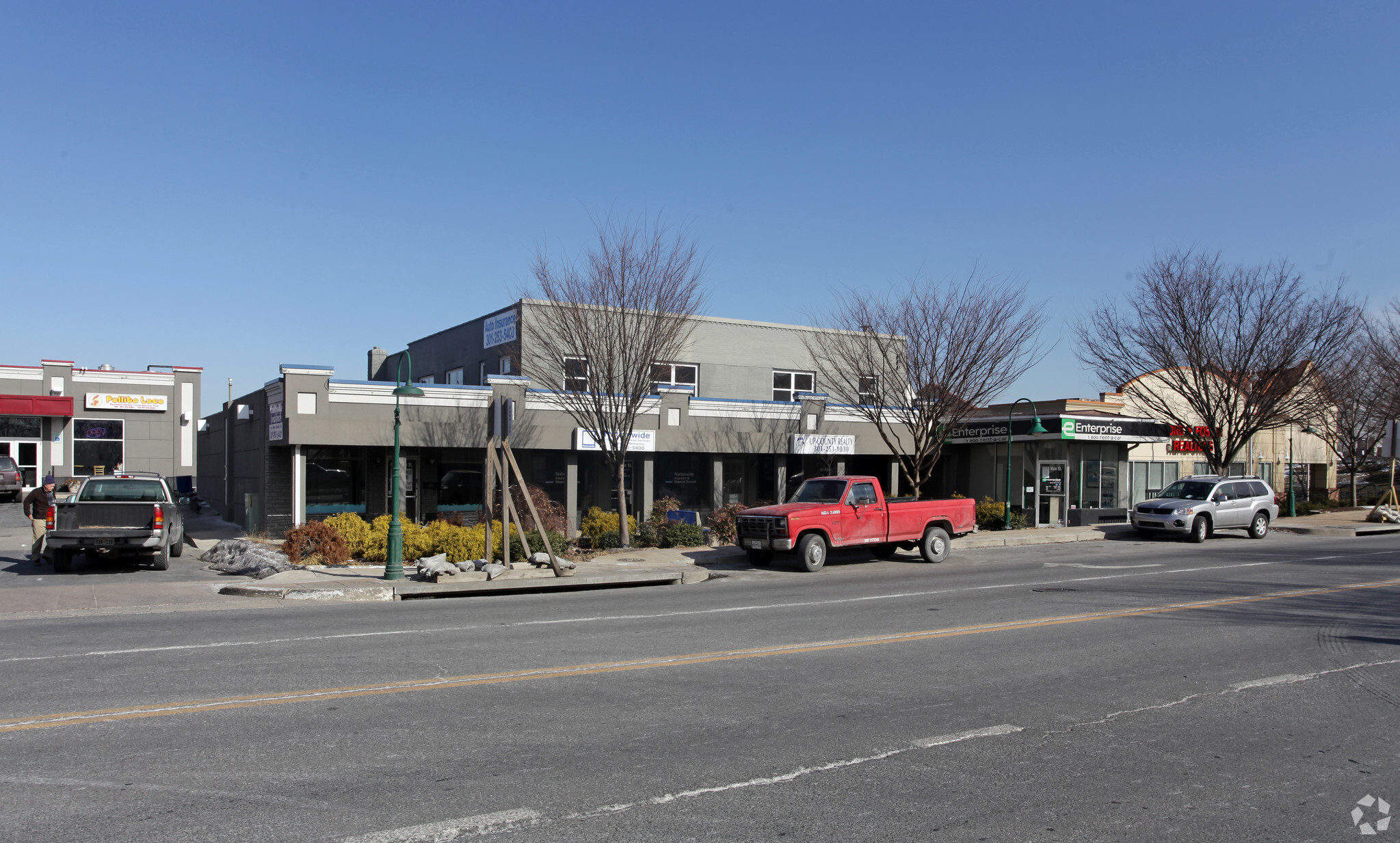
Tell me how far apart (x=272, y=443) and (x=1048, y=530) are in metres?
21.5

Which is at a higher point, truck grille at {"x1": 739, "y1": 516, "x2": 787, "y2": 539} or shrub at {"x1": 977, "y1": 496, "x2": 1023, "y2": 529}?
truck grille at {"x1": 739, "y1": 516, "x2": 787, "y2": 539}

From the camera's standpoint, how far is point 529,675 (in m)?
8.69

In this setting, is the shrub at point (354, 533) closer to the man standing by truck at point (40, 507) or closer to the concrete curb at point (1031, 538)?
the man standing by truck at point (40, 507)

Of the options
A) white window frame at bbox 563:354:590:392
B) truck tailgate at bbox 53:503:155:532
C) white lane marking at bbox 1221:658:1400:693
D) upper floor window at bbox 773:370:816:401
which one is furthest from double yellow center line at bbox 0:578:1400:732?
upper floor window at bbox 773:370:816:401

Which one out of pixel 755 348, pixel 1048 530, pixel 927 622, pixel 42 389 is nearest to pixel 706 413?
pixel 755 348

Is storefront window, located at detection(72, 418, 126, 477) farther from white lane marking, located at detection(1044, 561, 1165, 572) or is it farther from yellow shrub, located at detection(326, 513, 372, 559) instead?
white lane marking, located at detection(1044, 561, 1165, 572)

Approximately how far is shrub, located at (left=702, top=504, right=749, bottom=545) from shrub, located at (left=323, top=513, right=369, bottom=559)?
8357mm

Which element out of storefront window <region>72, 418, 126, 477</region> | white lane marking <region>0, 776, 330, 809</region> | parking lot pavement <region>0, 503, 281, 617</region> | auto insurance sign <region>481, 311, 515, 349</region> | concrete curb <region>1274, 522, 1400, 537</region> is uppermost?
auto insurance sign <region>481, 311, 515, 349</region>

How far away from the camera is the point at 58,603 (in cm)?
1385

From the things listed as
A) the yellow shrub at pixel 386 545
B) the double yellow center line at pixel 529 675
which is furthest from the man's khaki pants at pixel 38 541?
the double yellow center line at pixel 529 675

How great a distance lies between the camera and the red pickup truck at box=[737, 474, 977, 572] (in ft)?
60.8

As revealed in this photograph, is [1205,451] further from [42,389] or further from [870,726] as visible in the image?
[42,389]

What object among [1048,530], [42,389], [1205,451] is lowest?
[1048,530]

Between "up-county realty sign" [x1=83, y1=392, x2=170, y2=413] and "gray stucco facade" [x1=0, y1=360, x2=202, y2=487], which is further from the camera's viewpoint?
"up-county realty sign" [x1=83, y1=392, x2=170, y2=413]
